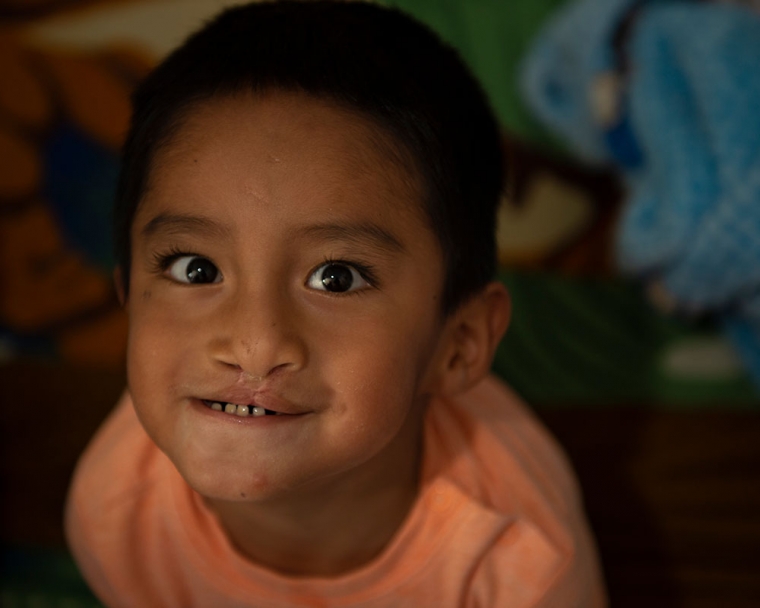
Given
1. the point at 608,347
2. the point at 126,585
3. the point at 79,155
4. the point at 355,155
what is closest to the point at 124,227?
the point at 355,155

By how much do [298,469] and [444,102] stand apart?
0.33 metres

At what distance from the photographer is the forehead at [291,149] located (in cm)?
63

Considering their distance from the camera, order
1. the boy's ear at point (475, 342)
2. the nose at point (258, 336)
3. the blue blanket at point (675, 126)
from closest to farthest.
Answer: the nose at point (258, 336), the boy's ear at point (475, 342), the blue blanket at point (675, 126)

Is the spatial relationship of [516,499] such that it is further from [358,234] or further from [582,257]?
[582,257]

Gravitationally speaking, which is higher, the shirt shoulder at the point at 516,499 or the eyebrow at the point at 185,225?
the eyebrow at the point at 185,225

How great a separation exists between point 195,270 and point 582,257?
2.53ft

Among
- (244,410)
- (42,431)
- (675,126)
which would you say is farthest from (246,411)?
(675,126)

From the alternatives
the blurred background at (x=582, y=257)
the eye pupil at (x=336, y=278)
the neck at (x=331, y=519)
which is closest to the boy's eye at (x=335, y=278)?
the eye pupil at (x=336, y=278)

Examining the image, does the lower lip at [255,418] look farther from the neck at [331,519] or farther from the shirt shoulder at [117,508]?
the shirt shoulder at [117,508]

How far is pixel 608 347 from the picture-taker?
124 cm

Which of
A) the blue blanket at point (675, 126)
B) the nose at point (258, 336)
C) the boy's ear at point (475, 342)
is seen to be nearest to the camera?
the nose at point (258, 336)

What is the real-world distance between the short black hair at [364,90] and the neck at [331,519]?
20 cm

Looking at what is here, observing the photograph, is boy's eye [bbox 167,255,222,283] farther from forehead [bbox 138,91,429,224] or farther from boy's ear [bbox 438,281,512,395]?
boy's ear [bbox 438,281,512,395]

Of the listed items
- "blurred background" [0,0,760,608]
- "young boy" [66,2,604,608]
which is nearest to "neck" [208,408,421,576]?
"young boy" [66,2,604,608]
